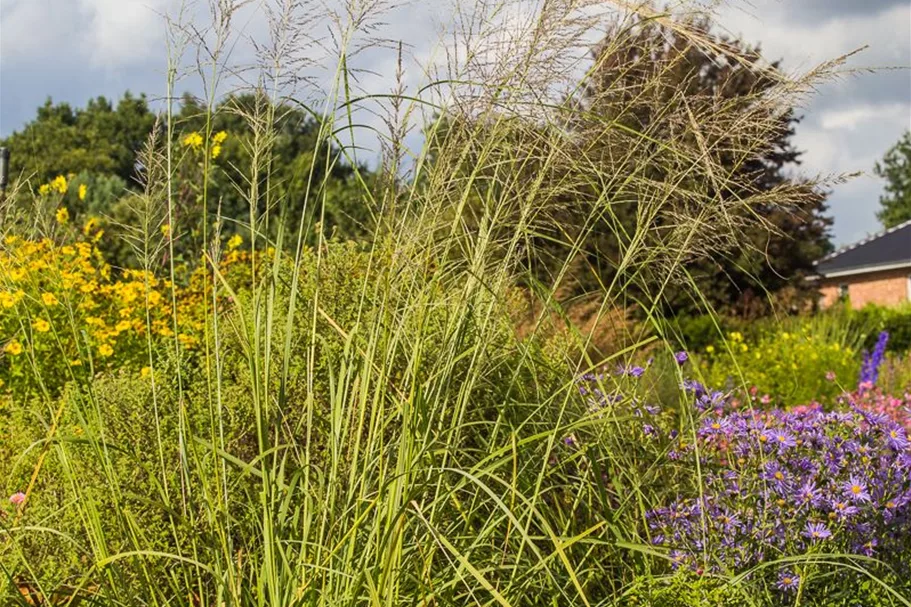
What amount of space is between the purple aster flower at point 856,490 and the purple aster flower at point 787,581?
0.73 ft

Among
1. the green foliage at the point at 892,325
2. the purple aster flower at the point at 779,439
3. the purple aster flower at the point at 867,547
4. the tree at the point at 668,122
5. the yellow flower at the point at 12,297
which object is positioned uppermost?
the tree at the point at 668,122

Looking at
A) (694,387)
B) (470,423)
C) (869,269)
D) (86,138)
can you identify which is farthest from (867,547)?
(86,138)

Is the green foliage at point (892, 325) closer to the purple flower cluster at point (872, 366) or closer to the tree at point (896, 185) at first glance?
the purple flower cluster at point (872, 366)

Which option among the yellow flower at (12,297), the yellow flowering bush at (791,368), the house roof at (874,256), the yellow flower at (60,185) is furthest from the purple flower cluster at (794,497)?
the house roof at (874,256)

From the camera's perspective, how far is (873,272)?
28.2 m

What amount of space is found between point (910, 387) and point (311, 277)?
6019 millimetres

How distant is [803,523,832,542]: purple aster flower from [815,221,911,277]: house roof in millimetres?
25123

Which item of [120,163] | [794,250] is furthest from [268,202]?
[120,163]

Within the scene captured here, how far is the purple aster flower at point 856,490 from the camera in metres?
2.36

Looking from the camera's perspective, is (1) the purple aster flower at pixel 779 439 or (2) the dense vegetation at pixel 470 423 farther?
(1) the purple aster flower at pixel 779 439

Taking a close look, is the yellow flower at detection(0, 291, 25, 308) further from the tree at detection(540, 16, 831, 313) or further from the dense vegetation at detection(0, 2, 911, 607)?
the tree at detection(540, 16, 831, 313)

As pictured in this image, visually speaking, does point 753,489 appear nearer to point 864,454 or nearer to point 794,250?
point 864,454

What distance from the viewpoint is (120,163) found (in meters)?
29.9

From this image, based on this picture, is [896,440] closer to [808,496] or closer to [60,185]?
[808,496]
